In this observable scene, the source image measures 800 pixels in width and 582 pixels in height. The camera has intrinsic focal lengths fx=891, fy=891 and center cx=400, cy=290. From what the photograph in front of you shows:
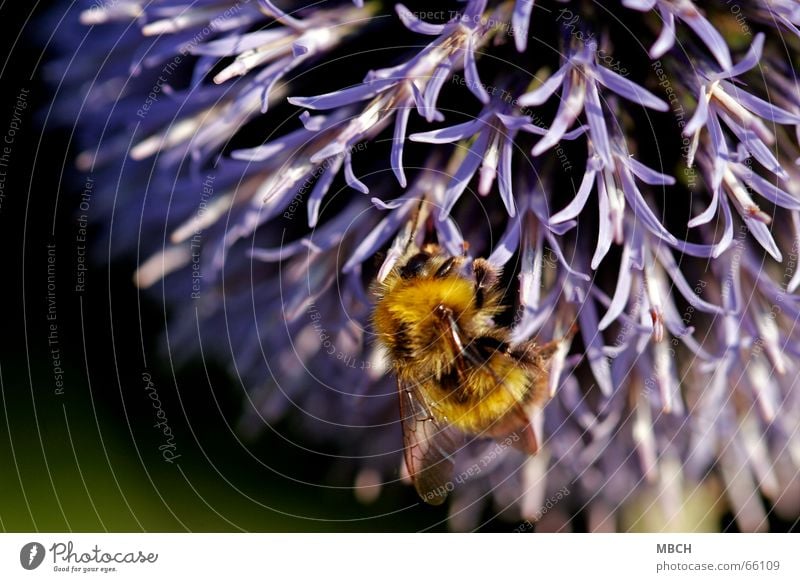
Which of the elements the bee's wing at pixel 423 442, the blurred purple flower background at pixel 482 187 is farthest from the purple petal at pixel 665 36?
the bee's wing at pixel 423 442

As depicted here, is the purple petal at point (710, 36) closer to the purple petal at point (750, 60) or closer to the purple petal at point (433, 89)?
the purple petal at point (750, 60)

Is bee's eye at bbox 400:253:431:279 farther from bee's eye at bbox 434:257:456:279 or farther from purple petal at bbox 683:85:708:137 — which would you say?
purple petal at bbox 683:85:708:137

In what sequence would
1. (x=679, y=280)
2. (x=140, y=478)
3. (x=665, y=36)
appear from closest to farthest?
1. (x=665, y=36)
2. (x=679, y=280)
3. (x=140, y=478)

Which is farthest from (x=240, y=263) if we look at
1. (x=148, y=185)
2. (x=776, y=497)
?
(x=776, y=497)

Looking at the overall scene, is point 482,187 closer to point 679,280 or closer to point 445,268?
point 445,268

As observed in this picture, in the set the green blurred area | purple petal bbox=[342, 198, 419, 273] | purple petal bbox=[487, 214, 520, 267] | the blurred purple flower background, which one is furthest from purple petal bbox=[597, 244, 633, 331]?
the green blurred area

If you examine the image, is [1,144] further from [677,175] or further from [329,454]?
[677,175]

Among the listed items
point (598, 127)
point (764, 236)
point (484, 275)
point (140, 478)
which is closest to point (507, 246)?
point (484, 275)
